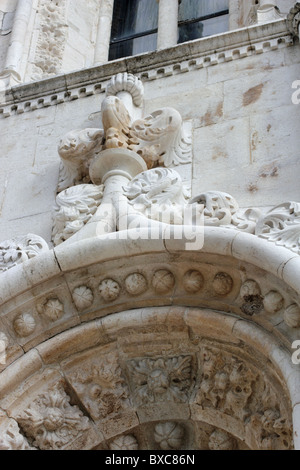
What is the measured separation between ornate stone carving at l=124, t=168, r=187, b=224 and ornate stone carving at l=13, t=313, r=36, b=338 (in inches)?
36.8

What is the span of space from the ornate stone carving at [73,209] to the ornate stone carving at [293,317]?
1492mm

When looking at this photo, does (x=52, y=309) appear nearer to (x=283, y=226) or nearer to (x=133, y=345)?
(x=133, y=345)

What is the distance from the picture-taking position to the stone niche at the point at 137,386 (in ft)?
17.0

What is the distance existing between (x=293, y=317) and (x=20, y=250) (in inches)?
70.4

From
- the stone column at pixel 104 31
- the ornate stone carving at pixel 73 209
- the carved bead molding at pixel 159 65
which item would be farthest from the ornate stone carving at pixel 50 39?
the ornate stone carving at pixel 73 209

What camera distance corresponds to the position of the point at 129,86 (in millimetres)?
6559

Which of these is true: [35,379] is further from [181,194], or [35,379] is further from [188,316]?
[181,194]

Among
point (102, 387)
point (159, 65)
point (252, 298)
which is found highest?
point (159, 65)

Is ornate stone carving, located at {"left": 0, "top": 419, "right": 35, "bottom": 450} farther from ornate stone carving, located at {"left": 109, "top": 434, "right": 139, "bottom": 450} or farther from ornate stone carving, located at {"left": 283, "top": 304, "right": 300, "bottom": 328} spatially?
ornate stone carving, located at {"left": 283, "top": 304, "right": 300, "bottom": 328}

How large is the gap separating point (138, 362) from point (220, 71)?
7.58 ft

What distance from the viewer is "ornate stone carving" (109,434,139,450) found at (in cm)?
532

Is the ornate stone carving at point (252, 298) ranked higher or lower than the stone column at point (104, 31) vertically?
lower

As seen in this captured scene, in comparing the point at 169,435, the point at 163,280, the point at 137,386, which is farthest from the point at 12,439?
the point at 163,280

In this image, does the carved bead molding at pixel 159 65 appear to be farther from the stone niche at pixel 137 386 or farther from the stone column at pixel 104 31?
the stone niche at pixel 137 386
